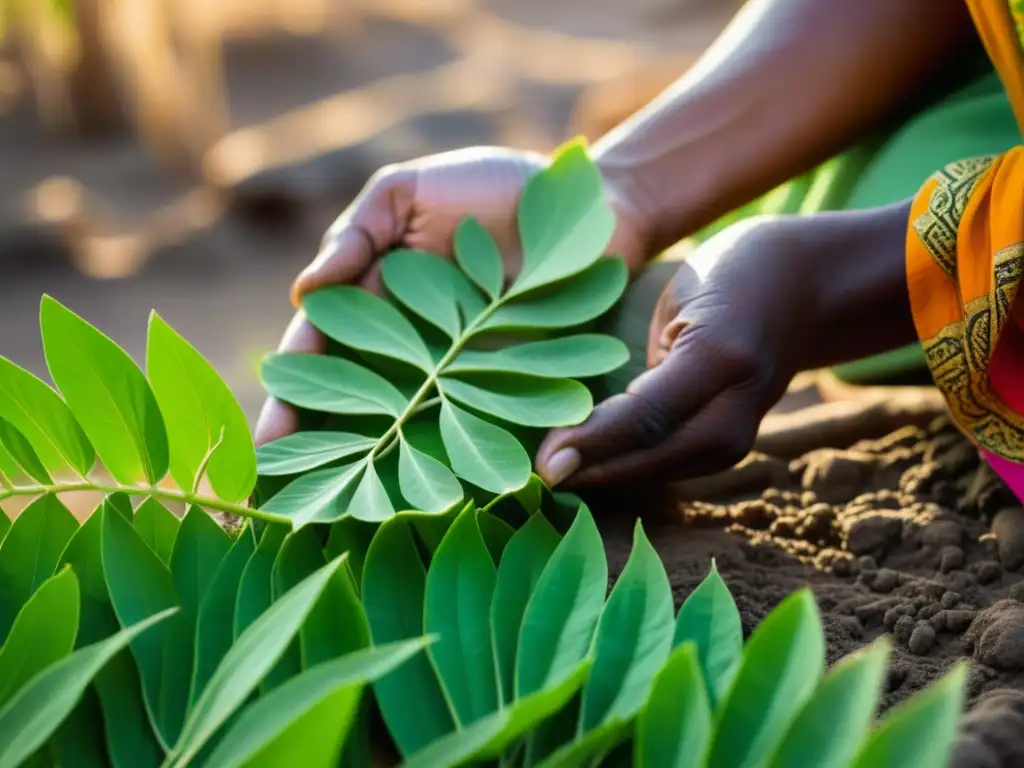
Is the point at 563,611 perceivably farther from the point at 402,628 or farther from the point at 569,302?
the point at 569,302

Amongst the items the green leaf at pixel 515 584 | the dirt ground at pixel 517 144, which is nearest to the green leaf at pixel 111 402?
the green leaf at pixel 515 584

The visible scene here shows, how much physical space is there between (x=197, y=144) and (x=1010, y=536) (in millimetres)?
2772

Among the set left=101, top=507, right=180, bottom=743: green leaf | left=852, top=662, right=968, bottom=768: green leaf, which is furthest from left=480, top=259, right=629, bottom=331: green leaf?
left=852, top=662, right=968, bottom=768: green leaf

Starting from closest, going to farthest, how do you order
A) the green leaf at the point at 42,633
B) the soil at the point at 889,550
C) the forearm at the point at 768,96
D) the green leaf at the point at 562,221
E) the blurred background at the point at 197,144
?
1. the green leaf at the point at 42,633
2. the soil at the point at 889,550
3. the green leaf at the point at 562,221
4. the forearm at the point at 768,96
5. the blurred background at the point at 197,144

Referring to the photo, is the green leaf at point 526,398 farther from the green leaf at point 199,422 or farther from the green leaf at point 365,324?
the green leaf at point 199,422

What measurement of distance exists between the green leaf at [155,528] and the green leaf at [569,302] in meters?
0.29

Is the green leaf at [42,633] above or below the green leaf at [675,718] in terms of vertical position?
above

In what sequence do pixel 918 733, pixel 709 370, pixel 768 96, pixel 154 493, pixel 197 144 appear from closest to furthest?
pixel 918 733
pixel 154 493
pixel 709 370
pixel 768 96
pixel 197 144

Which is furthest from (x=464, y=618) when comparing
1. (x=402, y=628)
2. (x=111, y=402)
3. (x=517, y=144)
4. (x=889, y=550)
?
(x=517, y=144)

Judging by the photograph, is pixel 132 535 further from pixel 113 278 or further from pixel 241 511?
pixel 113 278

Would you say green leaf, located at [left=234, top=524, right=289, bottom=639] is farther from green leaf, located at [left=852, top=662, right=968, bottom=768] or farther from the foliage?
green leaf, located at [left=852, top=662, right=968, bottom=768]

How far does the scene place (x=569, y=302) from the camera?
0.85 m

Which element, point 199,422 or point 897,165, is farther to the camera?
point 897,165

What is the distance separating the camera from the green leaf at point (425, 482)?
65 centimetres
